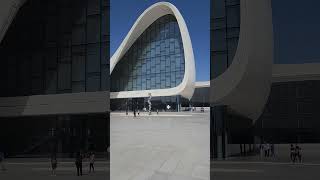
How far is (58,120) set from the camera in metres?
8.79

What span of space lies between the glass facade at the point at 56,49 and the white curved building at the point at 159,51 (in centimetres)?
2566

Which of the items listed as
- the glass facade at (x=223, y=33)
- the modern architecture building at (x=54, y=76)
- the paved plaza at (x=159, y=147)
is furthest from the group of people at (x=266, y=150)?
the modern architecture building at (x=54, y=76)

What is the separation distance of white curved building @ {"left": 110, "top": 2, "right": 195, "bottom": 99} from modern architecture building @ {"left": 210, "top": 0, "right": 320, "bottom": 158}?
27.7 meters

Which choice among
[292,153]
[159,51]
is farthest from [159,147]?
[159,51]

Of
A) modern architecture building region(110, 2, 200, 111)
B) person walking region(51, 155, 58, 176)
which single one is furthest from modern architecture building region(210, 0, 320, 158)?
modern architecture building region(110, 2, 200, 111)

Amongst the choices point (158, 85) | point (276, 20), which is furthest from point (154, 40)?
point (276, 20)

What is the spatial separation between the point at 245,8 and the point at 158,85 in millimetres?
31153

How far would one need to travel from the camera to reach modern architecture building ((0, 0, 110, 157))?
8.44 meters

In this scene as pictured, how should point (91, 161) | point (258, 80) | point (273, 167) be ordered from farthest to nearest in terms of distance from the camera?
1. point (91, 161)
2. point (273, 167)
3. point (258, 80)

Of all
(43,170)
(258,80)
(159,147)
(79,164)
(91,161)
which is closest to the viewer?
(258,80)

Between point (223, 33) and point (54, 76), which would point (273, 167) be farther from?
point (54, 76)

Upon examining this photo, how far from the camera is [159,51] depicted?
43062 mm

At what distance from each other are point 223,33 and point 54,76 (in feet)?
12.4

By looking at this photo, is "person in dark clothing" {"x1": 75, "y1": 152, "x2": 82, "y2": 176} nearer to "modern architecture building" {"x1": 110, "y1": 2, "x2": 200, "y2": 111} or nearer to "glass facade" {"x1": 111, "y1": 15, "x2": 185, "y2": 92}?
"modern architecture building" {"x1": 110, "y1": 2, "x2": 200, "y2": 111}
